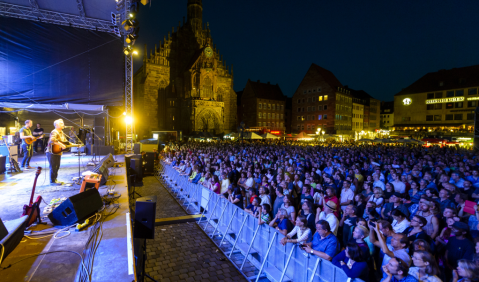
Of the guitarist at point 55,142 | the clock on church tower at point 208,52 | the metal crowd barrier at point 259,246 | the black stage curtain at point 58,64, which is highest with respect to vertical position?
the clock on church tower at point 208,52

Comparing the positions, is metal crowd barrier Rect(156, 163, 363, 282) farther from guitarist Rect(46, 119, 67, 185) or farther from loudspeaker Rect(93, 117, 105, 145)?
loudspeaker Rect(93, 117, 105, 145)

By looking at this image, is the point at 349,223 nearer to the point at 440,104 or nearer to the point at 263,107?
the point at 440,104

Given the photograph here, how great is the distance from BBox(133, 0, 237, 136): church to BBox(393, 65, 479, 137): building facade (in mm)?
33497

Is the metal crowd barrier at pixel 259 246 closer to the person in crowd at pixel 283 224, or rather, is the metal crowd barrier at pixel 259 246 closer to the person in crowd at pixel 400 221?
the person in crowd at pixel 283 224

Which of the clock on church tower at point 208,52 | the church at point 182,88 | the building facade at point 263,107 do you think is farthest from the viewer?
the building facade at point 263,107

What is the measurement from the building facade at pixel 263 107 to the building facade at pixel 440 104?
2291 cm

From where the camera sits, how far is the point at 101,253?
367 cm

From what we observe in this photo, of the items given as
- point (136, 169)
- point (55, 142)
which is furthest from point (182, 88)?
point (55, 142)

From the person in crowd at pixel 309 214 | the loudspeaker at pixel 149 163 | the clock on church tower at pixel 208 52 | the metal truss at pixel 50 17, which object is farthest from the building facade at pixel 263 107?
the person in crowd at pixel 309 214

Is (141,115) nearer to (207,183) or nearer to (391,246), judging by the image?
(207,183)

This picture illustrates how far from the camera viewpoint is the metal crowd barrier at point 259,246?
12.6 ft

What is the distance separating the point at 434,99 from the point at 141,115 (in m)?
50.0

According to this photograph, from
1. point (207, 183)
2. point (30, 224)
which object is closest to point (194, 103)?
point (207, 183)

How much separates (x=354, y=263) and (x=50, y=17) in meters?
15.0
